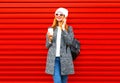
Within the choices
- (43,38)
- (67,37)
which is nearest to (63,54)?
(67,37)

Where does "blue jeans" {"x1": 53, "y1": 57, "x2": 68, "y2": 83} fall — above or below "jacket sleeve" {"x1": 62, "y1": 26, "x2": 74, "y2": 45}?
below

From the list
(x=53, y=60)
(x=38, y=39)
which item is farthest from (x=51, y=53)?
(x=38, y=39)

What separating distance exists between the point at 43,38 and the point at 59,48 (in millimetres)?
915

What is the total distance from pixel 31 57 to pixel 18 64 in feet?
0.98

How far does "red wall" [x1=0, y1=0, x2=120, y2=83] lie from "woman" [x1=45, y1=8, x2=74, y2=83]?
0.79 metres

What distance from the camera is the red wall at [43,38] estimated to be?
773cm

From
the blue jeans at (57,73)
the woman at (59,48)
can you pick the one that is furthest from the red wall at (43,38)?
the blue jeans at (57,73)

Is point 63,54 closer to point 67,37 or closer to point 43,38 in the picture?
point 67,37

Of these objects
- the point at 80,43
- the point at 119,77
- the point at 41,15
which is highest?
the point at 41,15

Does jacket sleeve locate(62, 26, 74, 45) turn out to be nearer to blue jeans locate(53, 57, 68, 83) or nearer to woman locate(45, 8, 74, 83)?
woman locate(45, 8, 74, 83)

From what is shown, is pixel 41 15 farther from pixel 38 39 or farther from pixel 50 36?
pixel 50 36

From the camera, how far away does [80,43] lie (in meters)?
7.74

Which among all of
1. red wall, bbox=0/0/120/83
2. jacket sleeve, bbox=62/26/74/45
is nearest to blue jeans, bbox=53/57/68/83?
jacket sleeve, bbox=62/26/74/45

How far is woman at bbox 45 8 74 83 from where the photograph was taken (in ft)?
22.6
